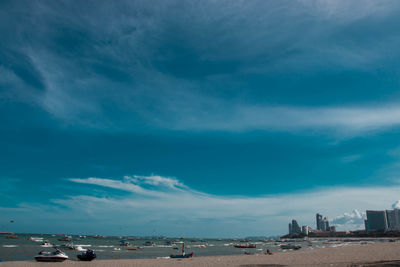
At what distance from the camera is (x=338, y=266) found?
22656mm

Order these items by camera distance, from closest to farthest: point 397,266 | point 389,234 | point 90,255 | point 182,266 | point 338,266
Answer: point 397,266 < point 338,266 < point 182,266 < point 90,255 < point 389,234

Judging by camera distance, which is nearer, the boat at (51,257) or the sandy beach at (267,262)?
the sandy beach at (267,262)

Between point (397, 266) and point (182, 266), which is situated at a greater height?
point (397, 266)

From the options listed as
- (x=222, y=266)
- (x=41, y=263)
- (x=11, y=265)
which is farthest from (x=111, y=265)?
(x=222, y=266)

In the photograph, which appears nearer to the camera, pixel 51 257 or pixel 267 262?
pixel 51 257

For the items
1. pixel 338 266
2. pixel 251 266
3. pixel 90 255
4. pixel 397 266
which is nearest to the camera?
pixel 397 266

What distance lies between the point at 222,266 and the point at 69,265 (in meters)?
16.0

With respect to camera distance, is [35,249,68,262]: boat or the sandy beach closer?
the sandy beach

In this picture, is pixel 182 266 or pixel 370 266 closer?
pixel 370 266

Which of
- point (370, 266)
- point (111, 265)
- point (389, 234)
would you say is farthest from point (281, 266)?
point (389, 234)

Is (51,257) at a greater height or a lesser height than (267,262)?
greater

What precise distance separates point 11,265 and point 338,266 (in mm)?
30596

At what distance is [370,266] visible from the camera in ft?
65.6

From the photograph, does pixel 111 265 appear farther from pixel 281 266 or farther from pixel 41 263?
pixel 281 266
